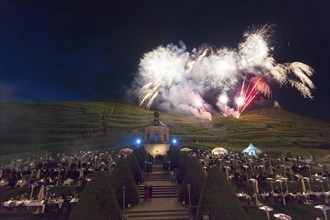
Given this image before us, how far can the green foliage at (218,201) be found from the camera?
1090 centimetres

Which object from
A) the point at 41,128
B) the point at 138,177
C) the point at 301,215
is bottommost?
the point at 301,215

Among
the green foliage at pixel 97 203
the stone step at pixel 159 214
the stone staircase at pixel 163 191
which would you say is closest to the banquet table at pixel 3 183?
the stone staircase at pixel 163 191

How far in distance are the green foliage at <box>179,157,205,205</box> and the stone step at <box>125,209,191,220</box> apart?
3.67 ft

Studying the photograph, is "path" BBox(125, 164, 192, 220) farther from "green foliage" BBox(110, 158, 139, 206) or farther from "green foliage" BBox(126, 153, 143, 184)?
"green foliage" BBox(126, 153, 143, 184)

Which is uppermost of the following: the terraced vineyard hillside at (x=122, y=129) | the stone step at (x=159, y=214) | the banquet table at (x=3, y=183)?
the terraced vineyard hillside at (x=122, y=129)

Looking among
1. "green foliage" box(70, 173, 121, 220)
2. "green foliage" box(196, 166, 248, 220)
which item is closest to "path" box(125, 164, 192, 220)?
"green foliage" box(70, 173, 121, 220)

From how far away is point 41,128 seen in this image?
6675 cm

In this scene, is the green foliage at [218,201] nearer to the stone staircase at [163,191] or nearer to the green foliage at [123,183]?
the green foliage at [123,183]

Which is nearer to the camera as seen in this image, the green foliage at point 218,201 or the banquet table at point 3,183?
the green foliage at point 218,201

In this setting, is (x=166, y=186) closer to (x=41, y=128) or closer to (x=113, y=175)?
(x=113, y=175)

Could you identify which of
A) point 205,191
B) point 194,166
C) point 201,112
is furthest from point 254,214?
point 201,112

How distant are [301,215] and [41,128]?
69.8 m

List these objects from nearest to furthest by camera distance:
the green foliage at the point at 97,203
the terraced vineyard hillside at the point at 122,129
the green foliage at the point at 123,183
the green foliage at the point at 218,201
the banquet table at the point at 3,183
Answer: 1. the green foliage at the point at 97,203
2. the green foliage at the point at 218,201
3. the green foliage at the point at 123,183
4. the banquet table at the point at 3,183
5. the terraced vineyard hillside at the point at 122,129

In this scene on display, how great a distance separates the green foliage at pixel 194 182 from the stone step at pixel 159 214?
1119mm
